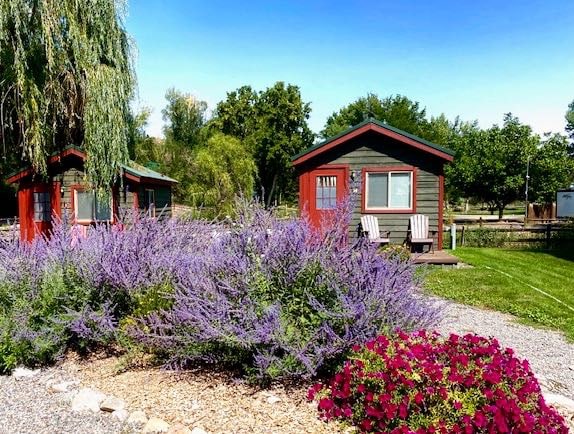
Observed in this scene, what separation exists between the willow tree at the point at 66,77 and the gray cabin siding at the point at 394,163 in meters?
5.01

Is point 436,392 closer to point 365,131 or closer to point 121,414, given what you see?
point 121,414

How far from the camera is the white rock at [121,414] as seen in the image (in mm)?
2457

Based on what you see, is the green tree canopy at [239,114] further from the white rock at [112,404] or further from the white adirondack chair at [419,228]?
the white rock at [112,404]

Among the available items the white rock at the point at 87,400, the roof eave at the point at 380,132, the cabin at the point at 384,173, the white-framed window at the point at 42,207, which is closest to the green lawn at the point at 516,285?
the cabin at the point at 384,173

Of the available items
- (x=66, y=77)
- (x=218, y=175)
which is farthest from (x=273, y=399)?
(x=218, y=175)

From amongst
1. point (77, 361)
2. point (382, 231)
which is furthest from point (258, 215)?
point (382, 231)

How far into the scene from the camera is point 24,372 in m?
3.18

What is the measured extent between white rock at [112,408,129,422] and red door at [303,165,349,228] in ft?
25.1

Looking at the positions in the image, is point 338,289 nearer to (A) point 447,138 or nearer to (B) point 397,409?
(B) point 397,409

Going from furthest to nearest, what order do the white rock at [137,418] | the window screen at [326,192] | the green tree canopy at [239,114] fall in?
the green tree canopy at [239,114], the window screen at [326,192], the white rock at [137,418]

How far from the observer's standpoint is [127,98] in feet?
31.8

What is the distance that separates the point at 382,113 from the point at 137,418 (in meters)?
32.1

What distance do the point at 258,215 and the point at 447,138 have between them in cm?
3660

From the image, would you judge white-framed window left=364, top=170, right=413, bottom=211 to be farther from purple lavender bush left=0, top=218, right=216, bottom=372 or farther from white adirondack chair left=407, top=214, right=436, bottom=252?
purple lavender bush left=0, top=218, right=216, bottom=372
